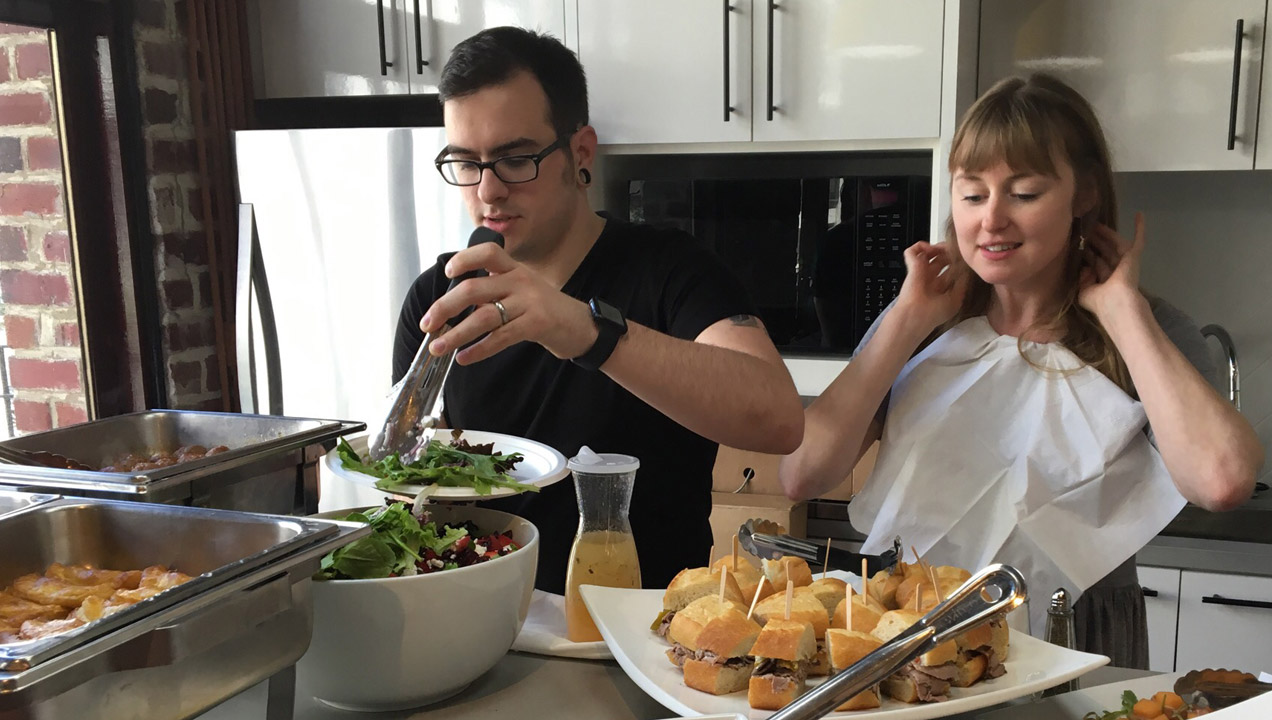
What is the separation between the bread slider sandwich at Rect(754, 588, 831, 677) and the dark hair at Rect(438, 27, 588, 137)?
80 cm

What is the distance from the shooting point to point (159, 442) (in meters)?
1.35

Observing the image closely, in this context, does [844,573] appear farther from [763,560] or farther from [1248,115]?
[1248,115]

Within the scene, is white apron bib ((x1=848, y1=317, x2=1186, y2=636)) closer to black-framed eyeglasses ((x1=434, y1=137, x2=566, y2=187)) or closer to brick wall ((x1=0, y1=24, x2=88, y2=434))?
black-framed eyeglasses ((x1=434, y1=137, x2=566, y2=187))

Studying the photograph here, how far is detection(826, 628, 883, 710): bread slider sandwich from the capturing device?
0.85 metres

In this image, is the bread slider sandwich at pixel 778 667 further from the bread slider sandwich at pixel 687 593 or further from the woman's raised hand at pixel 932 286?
the woman's raised hand at pixel 932 286

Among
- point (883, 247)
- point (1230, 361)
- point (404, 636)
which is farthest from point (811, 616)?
point (1230, 361)

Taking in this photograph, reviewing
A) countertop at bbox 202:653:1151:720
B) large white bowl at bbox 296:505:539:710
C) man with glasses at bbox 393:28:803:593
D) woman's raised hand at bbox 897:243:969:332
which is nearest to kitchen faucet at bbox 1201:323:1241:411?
woman's raised hand at bbox 897:243:969:332

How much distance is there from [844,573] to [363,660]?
1.74ft

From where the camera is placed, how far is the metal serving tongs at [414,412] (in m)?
1.06

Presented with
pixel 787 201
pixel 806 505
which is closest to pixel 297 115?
pixel 787 201

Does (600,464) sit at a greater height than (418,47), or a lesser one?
lesser

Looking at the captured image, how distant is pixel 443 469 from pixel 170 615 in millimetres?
343

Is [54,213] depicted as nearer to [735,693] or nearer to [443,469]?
[443,469]

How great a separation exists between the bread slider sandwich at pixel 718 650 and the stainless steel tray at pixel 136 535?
1.05 feet
